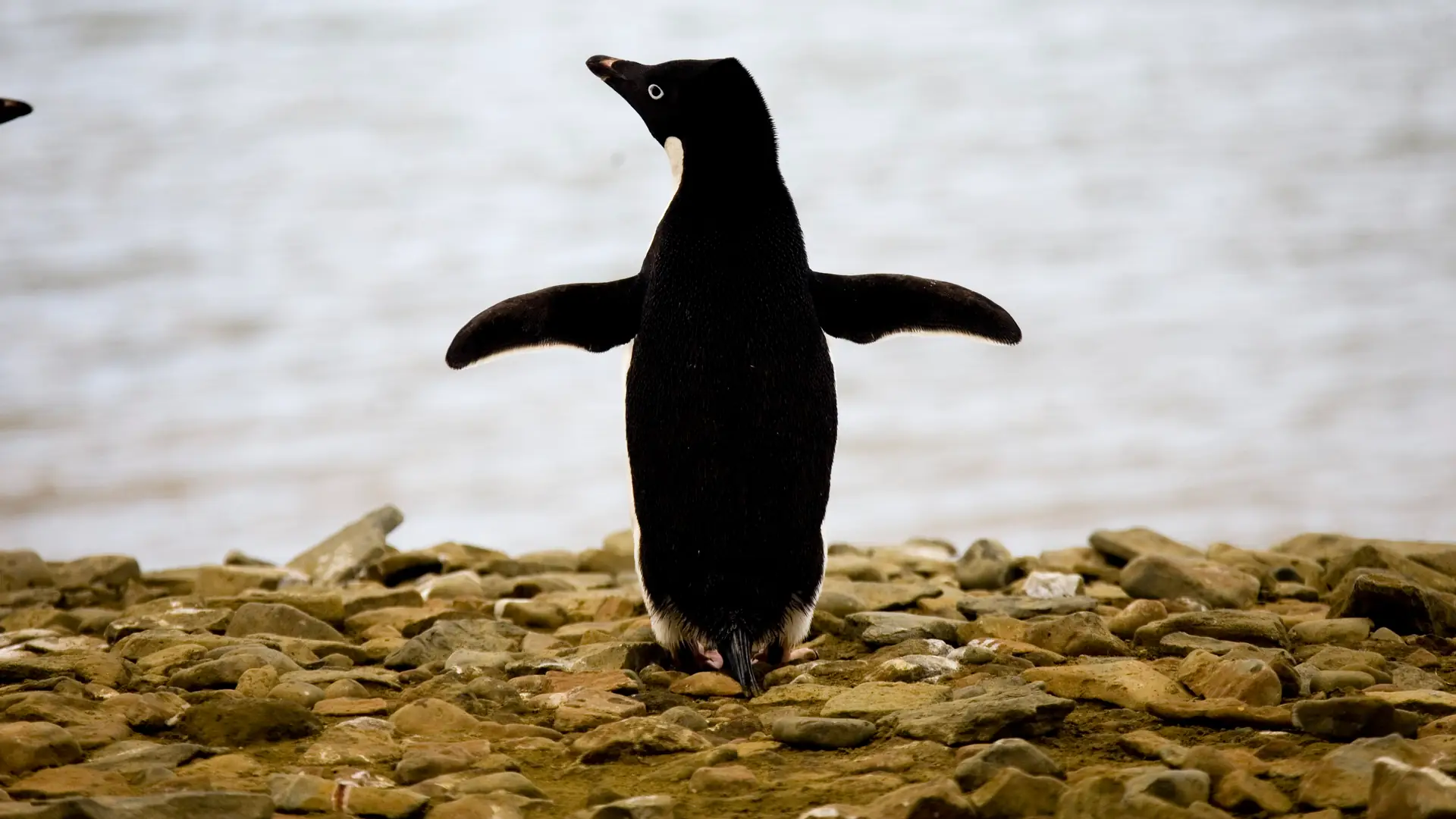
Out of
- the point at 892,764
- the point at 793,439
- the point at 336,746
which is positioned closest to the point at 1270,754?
the point at 892,764

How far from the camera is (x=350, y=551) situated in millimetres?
4754

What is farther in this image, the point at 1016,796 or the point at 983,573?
the point at 983,573

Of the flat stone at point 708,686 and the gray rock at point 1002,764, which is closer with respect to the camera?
the gray rock at point 1002,764

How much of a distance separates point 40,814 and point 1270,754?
6.16 feet

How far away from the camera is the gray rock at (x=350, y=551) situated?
4656 millimetres

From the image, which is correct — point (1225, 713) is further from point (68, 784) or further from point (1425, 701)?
point (68, 784)

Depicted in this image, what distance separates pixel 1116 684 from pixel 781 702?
2.18 feet

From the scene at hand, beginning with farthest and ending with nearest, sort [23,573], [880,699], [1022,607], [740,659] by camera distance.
→ [23,573] < [1022,607] < [740,659] < [880,699]

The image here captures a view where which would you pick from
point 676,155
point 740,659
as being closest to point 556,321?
point 676,155

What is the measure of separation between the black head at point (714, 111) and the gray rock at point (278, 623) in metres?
1.50

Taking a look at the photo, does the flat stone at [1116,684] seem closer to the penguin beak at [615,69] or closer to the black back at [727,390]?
the black back at [727,390]

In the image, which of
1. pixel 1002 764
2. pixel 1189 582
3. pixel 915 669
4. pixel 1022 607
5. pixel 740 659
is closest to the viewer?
pixel 1002 764

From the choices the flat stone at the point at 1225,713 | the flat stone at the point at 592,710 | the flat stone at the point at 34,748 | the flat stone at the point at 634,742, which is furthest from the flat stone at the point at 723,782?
the flat stone at the point at 34,748

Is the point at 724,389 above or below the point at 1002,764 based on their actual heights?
above
